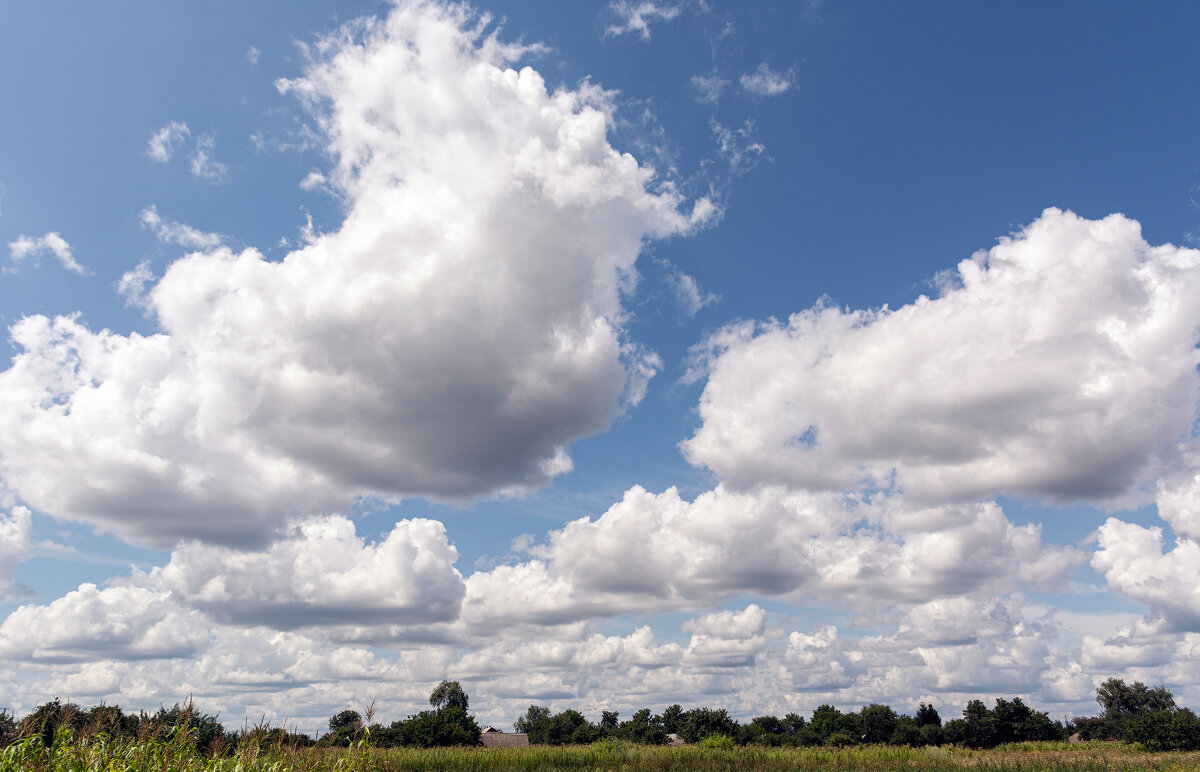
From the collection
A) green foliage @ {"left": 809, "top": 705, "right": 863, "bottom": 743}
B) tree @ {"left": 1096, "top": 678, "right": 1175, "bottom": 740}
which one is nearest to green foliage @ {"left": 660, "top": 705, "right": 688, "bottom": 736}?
green foliage @ {"left": 809, "top": 705, "right": 863, "bottom": 743}

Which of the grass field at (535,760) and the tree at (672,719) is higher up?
the grass field at (535,760)

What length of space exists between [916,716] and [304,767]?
320 ft

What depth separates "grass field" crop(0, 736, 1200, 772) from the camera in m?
16.8

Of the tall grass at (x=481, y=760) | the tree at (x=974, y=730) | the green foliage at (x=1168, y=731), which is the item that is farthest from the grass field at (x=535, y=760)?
the tree at (x=974, y=730)

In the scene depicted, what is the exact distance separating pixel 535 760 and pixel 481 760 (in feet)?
11.1

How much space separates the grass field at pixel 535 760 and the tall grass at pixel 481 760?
0.09 ft

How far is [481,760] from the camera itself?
38.5m

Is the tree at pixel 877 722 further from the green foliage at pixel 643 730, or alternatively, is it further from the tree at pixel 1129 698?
the tree at pixel 1129 698

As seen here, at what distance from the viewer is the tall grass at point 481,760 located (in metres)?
16.2

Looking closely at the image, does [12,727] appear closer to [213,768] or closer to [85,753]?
[85,753]

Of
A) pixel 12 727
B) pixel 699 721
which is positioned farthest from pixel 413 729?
pixel 12 727

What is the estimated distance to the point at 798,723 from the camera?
108312 millimetres

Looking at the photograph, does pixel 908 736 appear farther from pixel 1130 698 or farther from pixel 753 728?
pixel 1130 698

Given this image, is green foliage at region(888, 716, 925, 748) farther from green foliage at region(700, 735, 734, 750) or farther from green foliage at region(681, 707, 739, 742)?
green foliage at region(700, 735, 734, 750)
